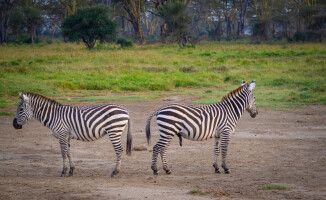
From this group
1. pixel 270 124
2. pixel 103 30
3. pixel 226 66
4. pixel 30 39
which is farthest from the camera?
pixel 30 39

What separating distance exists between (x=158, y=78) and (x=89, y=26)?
63.2ft

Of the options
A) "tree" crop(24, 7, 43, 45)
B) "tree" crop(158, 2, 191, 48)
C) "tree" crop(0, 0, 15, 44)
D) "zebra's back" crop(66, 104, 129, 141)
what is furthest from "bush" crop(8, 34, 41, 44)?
"zebra's back" crop(66, 104, 129, 141)

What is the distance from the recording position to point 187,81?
63.7 feet

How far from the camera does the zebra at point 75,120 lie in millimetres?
7320

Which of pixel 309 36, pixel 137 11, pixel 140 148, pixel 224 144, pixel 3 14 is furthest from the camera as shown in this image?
pixel 137 11

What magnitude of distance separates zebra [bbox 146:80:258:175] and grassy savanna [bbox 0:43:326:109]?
683cm

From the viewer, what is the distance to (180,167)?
7.96 metres

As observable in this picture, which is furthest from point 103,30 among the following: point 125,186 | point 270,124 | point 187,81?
point 125,186

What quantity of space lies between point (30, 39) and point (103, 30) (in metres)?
12.7

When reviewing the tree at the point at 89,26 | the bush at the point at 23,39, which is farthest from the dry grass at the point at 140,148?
the bush at the point at 23,39

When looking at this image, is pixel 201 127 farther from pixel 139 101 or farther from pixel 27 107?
pixel 139 101

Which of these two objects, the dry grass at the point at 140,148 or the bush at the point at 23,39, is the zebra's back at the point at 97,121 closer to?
the dry grass at the point at 140,148

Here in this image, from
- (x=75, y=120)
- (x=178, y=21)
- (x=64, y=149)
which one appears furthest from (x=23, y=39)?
(x=64, y=149)

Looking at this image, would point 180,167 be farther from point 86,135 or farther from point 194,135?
point 86,135
